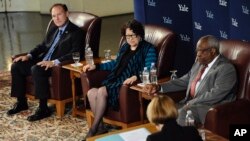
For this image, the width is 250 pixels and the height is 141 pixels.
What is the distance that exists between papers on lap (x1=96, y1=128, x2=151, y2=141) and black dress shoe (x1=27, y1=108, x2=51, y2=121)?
2.36 metres

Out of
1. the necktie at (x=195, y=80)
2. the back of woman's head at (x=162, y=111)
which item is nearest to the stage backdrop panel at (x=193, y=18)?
the necktie at (x=195, y=80)

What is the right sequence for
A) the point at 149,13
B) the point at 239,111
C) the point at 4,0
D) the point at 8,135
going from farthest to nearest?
the point at 4,0 < the point at 149,13 < the point at 8,135 < the point at 239,111

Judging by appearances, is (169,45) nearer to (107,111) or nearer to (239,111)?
(107,111)

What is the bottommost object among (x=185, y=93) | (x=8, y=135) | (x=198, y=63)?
(x=8, y=135)

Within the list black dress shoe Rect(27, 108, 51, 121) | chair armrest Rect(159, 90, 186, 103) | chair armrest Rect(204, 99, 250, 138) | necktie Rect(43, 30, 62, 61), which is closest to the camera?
chair armrest Rect(204, 99, 250, 138)

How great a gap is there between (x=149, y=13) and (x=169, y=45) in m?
1.62

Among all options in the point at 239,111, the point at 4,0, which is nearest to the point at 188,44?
the point at 239,111

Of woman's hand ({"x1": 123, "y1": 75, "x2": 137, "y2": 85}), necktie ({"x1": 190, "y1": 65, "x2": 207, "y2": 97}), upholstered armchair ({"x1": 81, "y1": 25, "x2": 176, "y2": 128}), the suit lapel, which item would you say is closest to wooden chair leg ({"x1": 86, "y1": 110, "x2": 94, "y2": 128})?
upholstered armchair ({"x1": 81, "y1": 25, "x2": 176, "y2": 128})

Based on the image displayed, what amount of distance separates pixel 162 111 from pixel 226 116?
109 cm

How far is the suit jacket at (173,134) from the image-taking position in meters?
2.52

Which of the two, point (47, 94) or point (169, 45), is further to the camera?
point (47, 94)

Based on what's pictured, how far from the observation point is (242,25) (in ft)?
15.1

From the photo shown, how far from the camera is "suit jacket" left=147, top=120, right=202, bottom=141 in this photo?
2.52 metres

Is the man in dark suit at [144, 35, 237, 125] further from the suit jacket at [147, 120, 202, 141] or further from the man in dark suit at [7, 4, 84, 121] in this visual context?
the man in dark suit at [7, 4, 84, 121]
